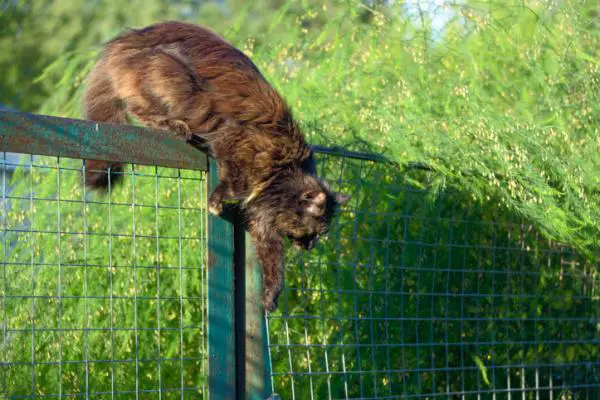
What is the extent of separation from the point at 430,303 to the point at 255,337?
5.88 ft

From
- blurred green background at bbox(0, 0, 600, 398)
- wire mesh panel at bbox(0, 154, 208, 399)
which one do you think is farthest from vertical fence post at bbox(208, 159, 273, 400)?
wire mesh panel at bbox(0, 154, 208, 399)

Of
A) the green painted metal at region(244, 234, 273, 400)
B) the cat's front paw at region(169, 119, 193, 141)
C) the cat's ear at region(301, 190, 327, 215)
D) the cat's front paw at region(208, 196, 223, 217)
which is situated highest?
the cat's front paw at region(169, 119, 193, 141)

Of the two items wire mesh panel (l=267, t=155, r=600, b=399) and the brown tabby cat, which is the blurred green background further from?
the brown tabby cat

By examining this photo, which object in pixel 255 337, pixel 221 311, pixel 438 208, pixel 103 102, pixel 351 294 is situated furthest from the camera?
pixel 438 208

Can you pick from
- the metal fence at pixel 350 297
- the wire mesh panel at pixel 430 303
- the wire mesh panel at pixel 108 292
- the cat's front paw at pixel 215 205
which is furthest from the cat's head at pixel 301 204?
the wire mesh panel at pixel 108 292

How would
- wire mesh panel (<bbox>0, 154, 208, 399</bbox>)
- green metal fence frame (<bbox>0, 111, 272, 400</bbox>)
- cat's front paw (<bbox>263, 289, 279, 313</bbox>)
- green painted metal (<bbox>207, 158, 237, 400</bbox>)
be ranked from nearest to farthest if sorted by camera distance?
green metal fence frame (<bbox>0, 111, 272, 400</bbox>), green painted metal (<bbox>207, 158, 237, 400</bbox>), cat's front paw (<bbox>263, 289, 279, 313</bbox>), wire mesh panel (<bbox>0, 154, 208, 399</bbox>)

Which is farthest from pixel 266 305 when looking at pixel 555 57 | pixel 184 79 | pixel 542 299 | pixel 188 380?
pixel 555 57

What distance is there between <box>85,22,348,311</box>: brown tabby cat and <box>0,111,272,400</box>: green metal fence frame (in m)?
0.14

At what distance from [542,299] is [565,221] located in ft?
3.58

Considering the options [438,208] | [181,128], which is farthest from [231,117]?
[438,208]

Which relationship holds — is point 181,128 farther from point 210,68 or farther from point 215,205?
point 210,68

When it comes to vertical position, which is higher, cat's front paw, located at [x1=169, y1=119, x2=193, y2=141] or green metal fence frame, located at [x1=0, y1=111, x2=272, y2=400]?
cat's front paw, located at [x1=169, y1=119, x2=193, y2=141]

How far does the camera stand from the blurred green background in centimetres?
474

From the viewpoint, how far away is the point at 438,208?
520 centimetres
